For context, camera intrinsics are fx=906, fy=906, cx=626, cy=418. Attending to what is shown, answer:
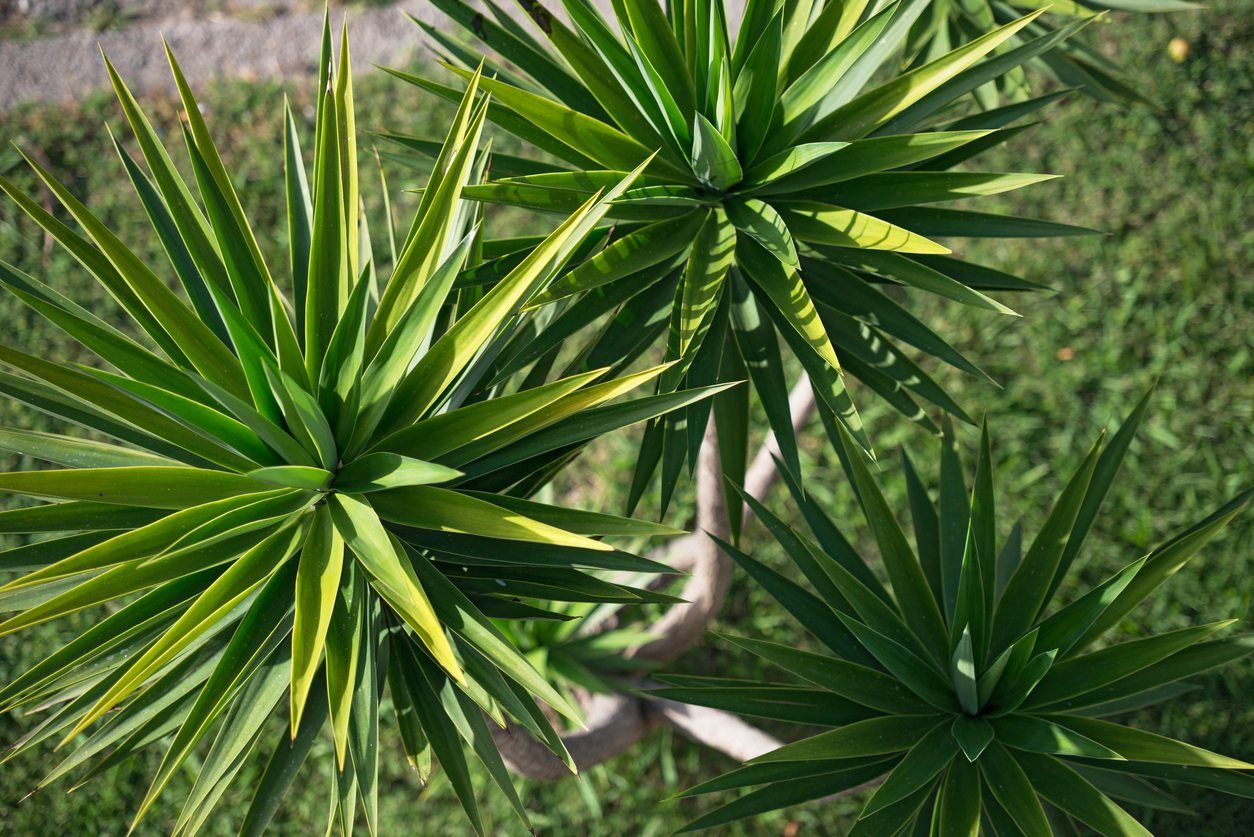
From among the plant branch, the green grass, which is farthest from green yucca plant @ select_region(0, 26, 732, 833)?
the green grass

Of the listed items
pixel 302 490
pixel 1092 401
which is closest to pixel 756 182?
pixel 302 490

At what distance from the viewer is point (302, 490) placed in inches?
56.8

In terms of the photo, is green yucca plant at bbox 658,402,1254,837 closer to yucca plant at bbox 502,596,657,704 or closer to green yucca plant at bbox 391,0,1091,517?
green yucca plant at bbox 391,0,1091,517

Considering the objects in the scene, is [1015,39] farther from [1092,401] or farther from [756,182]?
[1092,401]

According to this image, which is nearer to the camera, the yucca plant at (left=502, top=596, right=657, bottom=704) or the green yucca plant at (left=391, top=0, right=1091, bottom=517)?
the green yucca plant at (left=391, top=0, right=1091, bottom=517)

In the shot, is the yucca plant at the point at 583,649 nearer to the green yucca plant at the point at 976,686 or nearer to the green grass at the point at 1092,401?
the green grass at the point at 1092,401

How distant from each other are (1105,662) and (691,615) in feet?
4.68

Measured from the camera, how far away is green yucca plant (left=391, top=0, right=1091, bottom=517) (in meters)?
1.60

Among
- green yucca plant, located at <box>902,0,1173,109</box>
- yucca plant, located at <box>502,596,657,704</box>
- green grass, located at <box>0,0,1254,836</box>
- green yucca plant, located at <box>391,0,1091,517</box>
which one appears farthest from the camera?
green grass, located at <box>0,0,1254,836</box>

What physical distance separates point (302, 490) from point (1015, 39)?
2223 mm

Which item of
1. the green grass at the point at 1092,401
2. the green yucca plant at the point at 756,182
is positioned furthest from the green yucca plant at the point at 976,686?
the green grass at the point at 1092,401

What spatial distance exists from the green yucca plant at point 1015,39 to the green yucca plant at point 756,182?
59 cm

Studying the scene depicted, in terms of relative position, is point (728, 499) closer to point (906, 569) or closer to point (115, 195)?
point (906, 569)

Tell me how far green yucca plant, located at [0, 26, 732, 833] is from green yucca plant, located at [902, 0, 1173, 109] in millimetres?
1466
